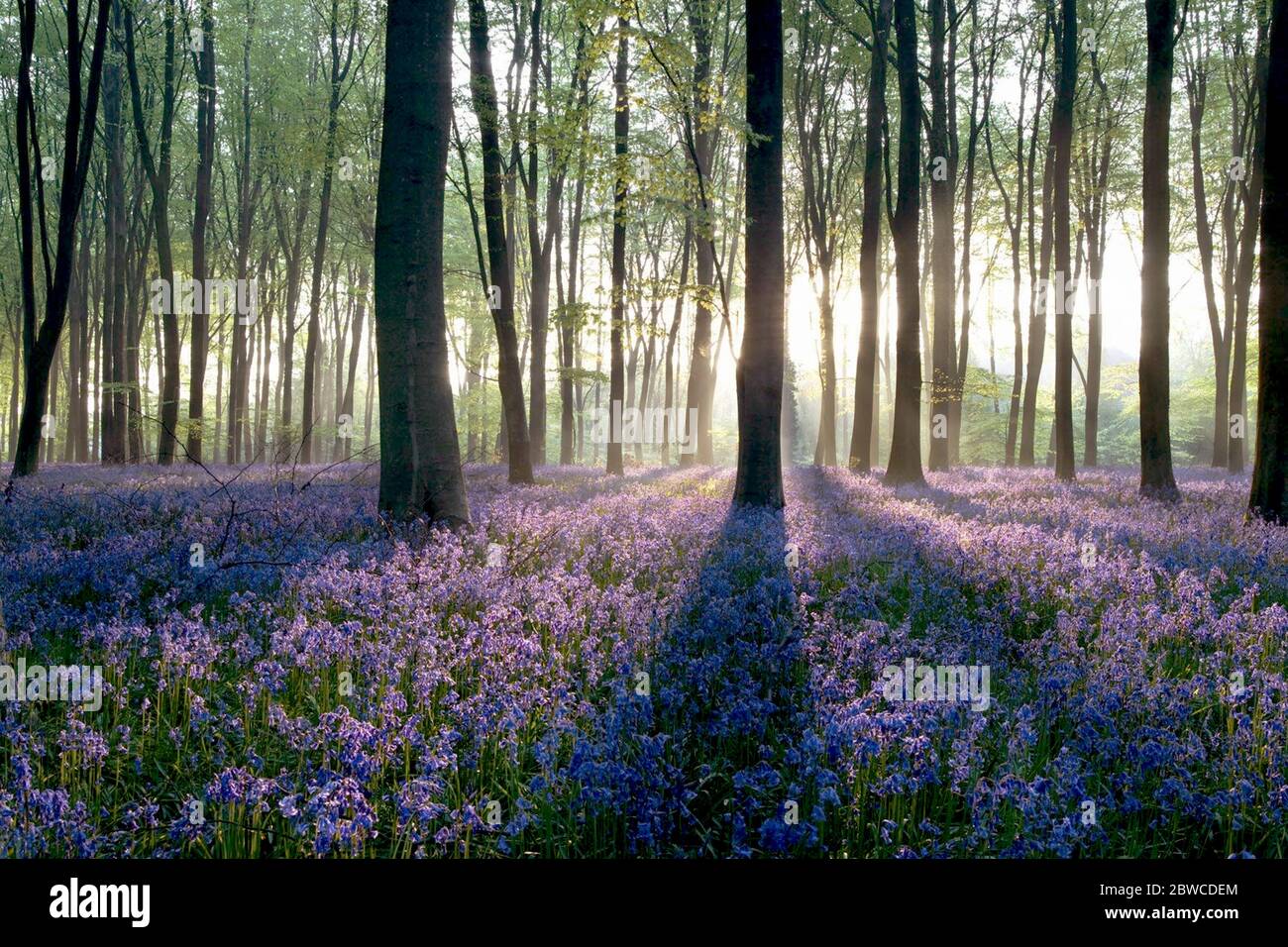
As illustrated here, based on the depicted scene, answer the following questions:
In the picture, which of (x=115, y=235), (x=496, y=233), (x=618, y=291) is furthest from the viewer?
(x=115, y=235)

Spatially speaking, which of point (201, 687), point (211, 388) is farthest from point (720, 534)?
point (211, 388)

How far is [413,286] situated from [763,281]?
16.8 feet

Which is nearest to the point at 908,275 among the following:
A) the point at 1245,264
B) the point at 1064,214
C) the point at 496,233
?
the point at 1064,214

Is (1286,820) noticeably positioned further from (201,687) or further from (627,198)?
(627,198)

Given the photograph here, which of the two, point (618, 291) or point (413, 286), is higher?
point (618, 291)

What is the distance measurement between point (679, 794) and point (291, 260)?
30699 millimetres

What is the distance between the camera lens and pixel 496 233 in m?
13.9

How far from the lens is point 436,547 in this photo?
5.71 metres

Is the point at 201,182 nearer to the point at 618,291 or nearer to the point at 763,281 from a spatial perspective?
the point at 618,291

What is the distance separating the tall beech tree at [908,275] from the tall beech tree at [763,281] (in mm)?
6171

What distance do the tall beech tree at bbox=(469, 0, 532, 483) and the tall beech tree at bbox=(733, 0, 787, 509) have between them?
206 inches

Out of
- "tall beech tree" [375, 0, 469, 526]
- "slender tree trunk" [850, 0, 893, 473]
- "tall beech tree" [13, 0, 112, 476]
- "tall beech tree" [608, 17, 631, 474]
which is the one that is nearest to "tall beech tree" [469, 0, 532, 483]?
"tall beech tree" [608, 17, 631, 474]

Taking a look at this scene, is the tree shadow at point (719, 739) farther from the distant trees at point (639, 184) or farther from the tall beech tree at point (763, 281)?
the tall beech tree at point (763, 281)
